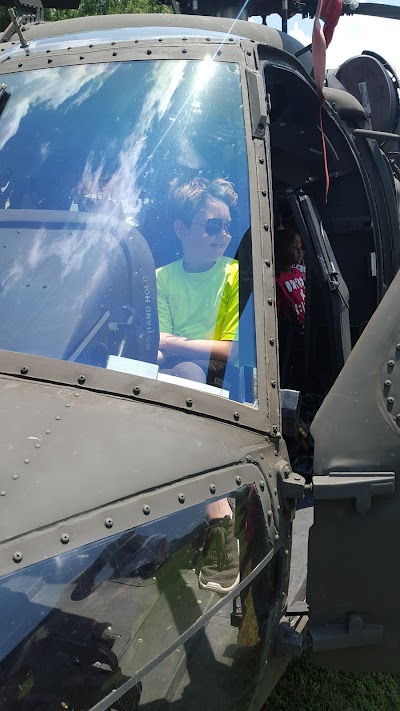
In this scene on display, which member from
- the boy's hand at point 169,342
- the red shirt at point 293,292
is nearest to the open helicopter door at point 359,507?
the boy's hand at point 169,342

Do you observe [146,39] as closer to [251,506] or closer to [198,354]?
[198,354]

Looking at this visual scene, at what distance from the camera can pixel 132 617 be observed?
1.94 meters

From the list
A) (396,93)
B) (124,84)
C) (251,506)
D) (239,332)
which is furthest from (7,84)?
(396,93)

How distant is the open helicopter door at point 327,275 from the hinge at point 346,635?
163cm

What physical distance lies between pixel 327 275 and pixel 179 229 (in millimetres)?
1300

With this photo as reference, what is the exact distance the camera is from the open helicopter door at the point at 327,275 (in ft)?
12.8

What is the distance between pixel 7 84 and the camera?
327cm

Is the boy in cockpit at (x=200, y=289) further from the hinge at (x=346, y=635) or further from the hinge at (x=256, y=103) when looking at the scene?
the hinge at (x=346, y=635)

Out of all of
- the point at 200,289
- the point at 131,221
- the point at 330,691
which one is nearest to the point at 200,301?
the point at 200,289

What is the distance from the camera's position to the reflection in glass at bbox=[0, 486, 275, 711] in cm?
175

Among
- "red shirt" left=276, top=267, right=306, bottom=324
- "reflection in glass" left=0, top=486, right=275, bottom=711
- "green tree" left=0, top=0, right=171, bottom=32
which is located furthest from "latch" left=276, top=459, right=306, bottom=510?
"green tree" left=0, top=0, right=171, bottom=32

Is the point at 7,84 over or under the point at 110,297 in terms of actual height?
over

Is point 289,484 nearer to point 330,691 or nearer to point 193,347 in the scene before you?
point 193,347

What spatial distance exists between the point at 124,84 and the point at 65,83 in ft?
0.82
